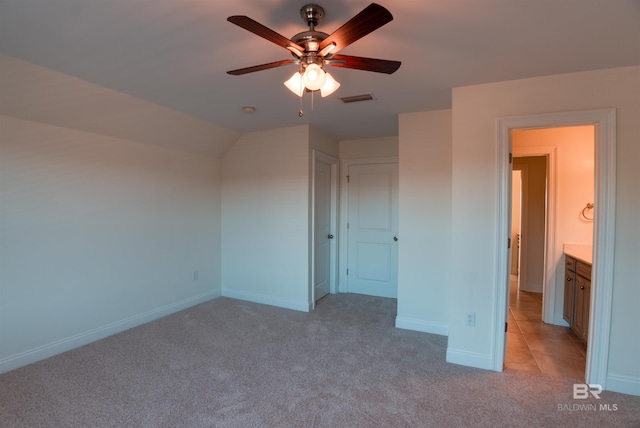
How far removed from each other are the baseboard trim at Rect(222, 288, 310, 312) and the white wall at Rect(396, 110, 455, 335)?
4.29 ft

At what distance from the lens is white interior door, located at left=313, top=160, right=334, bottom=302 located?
4324mm

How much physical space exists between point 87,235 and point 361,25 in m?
3.22

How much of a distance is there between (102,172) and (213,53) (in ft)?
6.56

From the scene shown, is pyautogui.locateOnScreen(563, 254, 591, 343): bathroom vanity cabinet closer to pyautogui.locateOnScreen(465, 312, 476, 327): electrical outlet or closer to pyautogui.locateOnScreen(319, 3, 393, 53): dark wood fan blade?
pyautogui.locateOnScreen(465, 312, 476, 327): electrical outlet

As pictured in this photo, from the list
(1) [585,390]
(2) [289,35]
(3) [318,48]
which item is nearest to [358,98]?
(2) [289,35]

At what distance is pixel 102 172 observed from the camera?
10.5 ft

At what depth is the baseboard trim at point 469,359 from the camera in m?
2.62

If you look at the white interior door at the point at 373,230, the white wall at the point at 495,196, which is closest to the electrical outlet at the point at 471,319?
the white wall at the point at 495,196

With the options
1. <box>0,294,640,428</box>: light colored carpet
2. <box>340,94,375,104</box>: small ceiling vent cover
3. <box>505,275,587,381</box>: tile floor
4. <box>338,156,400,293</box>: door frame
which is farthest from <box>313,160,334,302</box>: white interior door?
<box>505,275,587,381</box>: tile floor

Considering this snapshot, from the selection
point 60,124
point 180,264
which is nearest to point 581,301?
point 180,264

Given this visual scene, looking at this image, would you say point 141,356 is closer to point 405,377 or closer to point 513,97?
point 405,377

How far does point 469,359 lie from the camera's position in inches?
105

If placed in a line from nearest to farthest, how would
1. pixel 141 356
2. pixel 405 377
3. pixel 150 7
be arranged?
pixel 150 7, pixel 405 377, pixel 141 356

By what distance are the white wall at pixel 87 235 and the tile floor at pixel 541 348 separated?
3830mm
